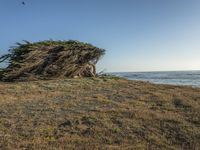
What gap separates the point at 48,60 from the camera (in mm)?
13719

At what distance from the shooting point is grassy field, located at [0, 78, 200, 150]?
4160 mm

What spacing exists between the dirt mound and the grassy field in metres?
5.10

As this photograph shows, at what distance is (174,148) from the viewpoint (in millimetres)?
4016

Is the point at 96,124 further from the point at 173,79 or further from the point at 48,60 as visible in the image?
the point at 173,79

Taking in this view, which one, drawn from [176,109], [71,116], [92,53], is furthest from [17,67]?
[176,109]

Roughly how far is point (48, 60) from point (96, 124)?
30.1ft

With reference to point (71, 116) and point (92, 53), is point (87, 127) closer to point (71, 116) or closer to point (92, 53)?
point (71, 116)

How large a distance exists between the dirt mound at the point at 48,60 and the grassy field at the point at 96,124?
510 centimetres

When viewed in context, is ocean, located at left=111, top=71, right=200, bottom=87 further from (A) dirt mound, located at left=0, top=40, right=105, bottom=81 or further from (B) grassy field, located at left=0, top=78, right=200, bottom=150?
(B) grassy field, located at left=0, top=78, right=200, bottom=150

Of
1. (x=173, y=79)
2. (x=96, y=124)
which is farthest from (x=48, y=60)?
(x=173, y=79)

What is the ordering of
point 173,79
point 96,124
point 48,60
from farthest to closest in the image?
point 173,79 < point 48,60 < point 96,124

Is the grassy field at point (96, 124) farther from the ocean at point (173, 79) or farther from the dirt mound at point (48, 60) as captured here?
the ocean at point (173, 79)

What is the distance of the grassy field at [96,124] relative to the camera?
164 inches

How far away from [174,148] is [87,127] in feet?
5.68
